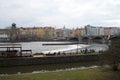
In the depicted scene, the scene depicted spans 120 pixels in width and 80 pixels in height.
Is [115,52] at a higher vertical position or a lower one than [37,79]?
higher

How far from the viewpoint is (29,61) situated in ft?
196

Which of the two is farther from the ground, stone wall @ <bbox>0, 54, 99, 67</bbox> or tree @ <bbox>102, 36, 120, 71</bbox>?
tree @ <bbox>102, 36, 120, 71</bbox>

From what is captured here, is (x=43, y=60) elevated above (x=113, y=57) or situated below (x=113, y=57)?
below

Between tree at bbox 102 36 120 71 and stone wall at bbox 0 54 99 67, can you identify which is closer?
tree at bbox 102 36 120 71

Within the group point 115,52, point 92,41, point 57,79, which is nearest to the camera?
point 57,79

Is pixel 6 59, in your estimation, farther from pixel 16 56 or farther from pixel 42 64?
pixel 42 64

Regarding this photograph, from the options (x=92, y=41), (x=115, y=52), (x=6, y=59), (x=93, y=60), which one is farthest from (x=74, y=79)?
(x=92, y=41)

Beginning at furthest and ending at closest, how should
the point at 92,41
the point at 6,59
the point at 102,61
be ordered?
1. the point at 92,41
2. the point at 6,59
3. the point at 102,61

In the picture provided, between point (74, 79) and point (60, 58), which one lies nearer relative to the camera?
point (74, 79)

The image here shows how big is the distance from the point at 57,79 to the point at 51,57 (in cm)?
3350

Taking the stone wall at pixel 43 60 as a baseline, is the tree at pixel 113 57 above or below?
above

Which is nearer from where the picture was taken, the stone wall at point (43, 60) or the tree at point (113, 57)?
the tree at point (113, 57)

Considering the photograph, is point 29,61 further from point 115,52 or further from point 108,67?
point 115,52

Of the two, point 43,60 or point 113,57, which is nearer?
→ point 113,57
